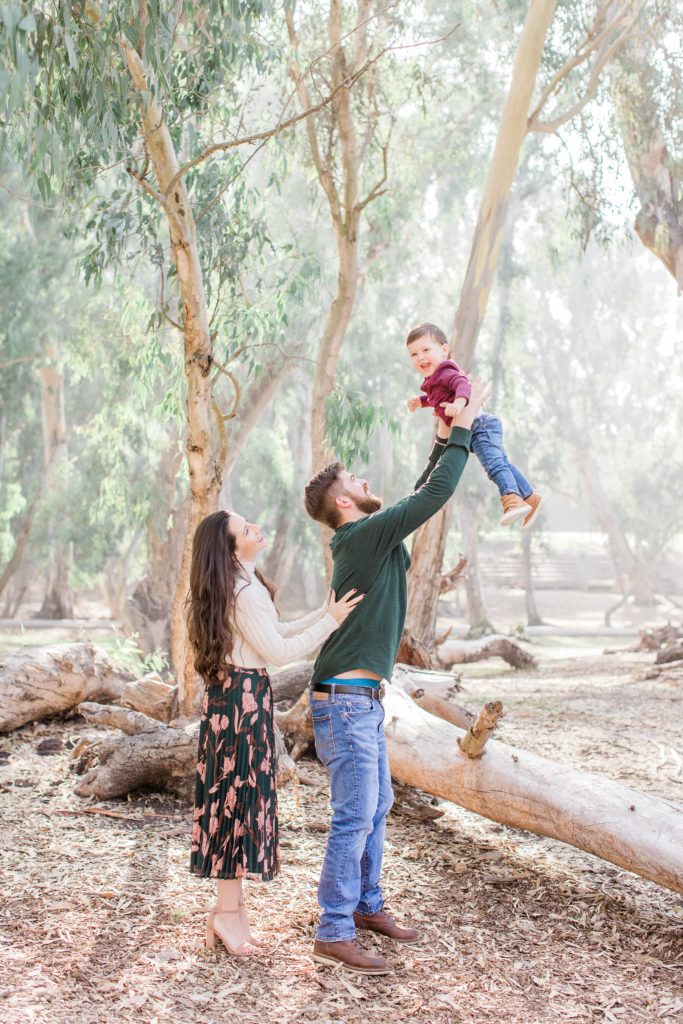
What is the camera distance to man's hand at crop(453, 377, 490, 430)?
313cm

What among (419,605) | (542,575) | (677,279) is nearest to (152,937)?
(419,605)

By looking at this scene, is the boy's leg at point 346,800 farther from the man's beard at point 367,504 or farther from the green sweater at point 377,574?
the man's beard at point 367,504

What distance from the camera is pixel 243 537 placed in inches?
122

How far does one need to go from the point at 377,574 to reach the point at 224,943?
1.23 m

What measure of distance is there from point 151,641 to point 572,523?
34.9 metres

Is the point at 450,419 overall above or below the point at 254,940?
above

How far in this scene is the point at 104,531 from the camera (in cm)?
1795

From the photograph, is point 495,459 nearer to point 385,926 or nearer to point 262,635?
point 262,635

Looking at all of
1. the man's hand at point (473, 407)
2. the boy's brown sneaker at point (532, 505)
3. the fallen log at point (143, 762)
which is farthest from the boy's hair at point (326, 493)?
the fallen log at point (143, 762)

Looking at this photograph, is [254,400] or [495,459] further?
[254,400]

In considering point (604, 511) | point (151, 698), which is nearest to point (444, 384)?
point (151, 698)

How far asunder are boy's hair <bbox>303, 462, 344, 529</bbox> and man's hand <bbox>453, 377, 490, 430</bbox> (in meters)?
0.41

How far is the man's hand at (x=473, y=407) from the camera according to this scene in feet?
10.3

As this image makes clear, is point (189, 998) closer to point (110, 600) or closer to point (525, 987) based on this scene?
point (525, 987)
